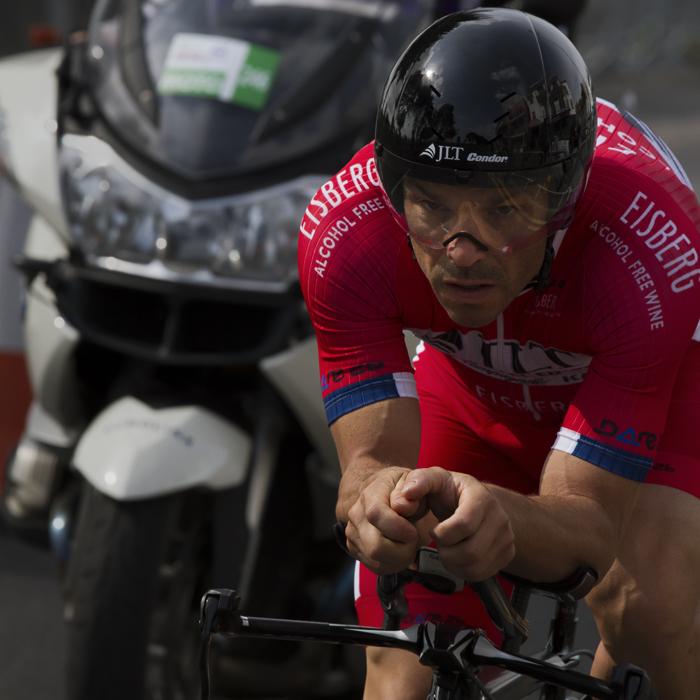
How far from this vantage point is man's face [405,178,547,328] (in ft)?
6.29

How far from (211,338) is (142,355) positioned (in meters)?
0.21

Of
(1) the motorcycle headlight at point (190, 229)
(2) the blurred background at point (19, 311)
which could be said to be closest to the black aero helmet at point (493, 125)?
(1) the motorcycle headlight at point (190, 229)

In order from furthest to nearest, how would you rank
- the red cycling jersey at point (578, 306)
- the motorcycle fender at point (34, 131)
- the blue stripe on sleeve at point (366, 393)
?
1. the motorcycle fender at point (34, 131)
2. the blue stripe on sleeve at point (366, 393)
3. the red cycling jersey at point (578, 306)

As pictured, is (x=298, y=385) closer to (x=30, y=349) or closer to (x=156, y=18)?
(x=30, y=349)

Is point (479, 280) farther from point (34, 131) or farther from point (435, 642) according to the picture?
point (34, 131)

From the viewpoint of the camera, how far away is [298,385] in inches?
124

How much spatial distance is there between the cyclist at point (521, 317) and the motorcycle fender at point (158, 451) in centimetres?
78

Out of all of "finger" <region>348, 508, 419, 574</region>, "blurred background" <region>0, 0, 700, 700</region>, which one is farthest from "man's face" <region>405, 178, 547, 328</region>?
"blurred background" <region>0, 0, 700, 700</region>

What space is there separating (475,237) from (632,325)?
36cm

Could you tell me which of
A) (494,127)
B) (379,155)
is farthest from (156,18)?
(494,127)

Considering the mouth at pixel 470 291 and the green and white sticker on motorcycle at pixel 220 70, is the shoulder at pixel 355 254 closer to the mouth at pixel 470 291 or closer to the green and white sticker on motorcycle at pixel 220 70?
the mouth at pixel 470 291

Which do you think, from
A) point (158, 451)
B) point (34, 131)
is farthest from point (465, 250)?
point (34, 131)

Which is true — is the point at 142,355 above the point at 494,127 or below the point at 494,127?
below

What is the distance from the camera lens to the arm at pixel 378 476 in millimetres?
1686
